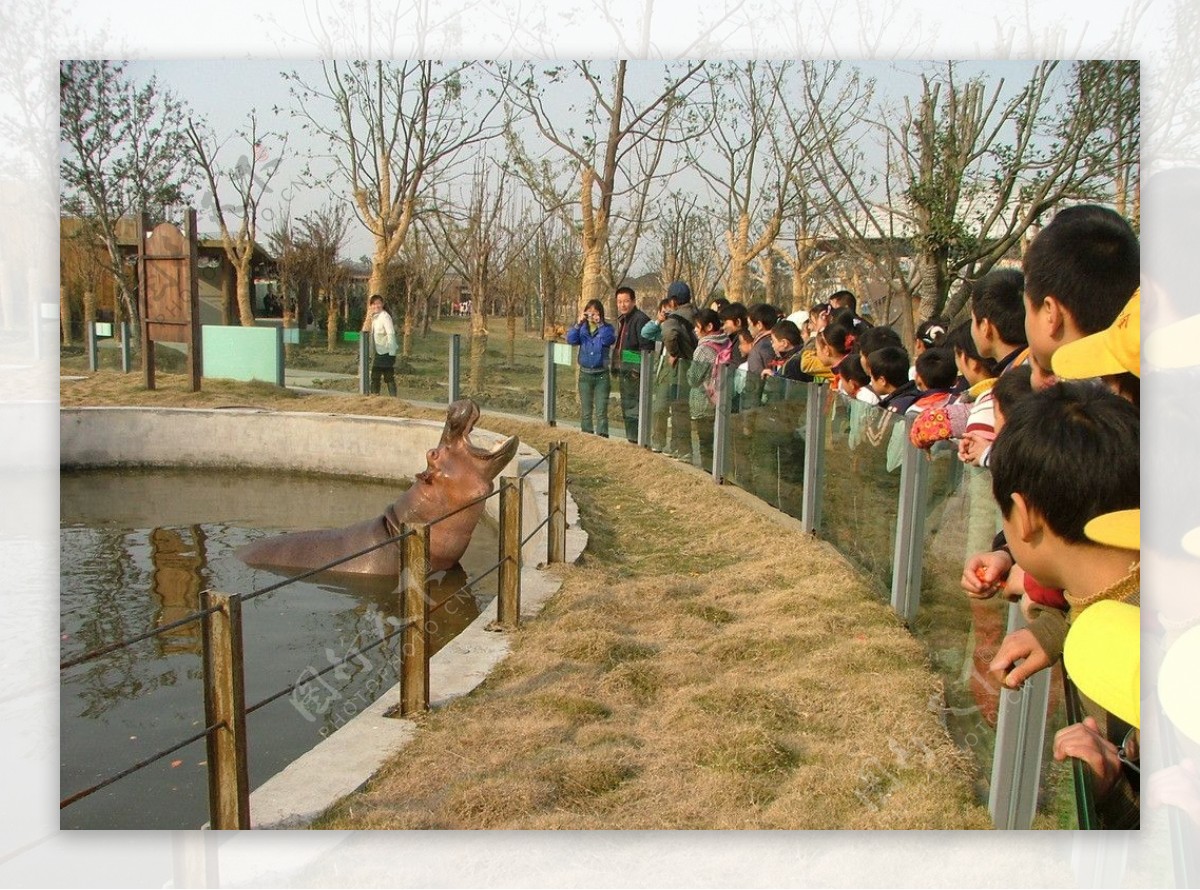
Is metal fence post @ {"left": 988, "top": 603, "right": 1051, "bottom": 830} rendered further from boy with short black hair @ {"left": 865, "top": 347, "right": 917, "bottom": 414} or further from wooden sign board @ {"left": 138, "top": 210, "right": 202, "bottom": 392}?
wooden sign board @ {"left": 138, "top": 210, "right": 202, "bottom": 392}

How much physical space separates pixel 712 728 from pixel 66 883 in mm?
1615

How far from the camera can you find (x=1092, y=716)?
1609 mm

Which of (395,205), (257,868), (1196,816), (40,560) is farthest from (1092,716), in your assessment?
(395,205)

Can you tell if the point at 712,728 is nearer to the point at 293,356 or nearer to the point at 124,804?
the point at 124,804

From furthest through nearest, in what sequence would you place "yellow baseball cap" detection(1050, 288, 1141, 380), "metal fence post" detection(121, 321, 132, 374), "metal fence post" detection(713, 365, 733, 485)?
"metal fence post" detection(121, 321, 132, 374) → "metal fence post" detection(713, 365, 733, 485) → "yellow baseball cap" detection(1050, 288, 1141, 380)

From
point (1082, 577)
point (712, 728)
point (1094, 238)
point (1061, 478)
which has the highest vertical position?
point (1094, 238)

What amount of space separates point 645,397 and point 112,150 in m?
3.47

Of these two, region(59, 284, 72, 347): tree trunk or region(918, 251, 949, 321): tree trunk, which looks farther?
region(918, 251, 949, 321): tree trunk

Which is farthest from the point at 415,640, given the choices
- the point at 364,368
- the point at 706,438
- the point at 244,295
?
the point at 244,295

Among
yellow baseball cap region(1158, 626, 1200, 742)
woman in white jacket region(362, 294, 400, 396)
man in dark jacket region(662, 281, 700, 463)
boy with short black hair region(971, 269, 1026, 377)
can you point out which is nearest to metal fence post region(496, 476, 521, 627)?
boy with short black hair region(971, 269, 1026, 377)

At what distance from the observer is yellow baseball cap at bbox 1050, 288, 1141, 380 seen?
194cm

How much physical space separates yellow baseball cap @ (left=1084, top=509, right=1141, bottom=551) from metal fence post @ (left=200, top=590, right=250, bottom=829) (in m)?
1.68

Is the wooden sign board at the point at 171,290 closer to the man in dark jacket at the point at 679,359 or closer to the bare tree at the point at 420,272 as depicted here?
the man in dark jacket at the point at 679,359

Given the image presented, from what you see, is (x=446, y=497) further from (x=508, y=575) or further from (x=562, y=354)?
(x=562, y=354)
